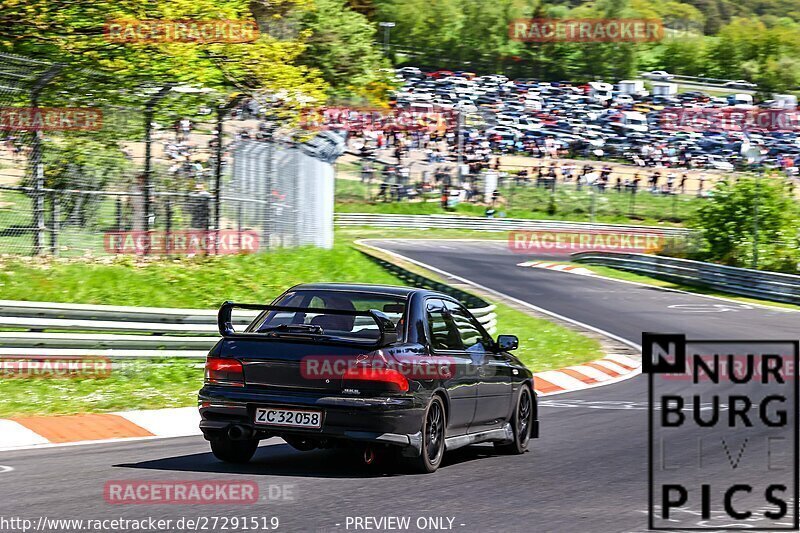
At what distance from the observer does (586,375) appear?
17297 millimetres

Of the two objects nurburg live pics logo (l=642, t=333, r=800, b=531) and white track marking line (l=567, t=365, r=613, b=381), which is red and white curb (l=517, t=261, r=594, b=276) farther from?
white track marking line (l=567, t=365, r=613, b=381)

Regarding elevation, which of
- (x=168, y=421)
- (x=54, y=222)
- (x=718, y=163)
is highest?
(x=718, y=163)

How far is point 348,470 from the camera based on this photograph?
7902mm

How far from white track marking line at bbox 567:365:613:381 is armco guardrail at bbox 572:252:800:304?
15.3 metres

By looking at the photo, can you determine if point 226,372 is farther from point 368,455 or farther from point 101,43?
point 101,43

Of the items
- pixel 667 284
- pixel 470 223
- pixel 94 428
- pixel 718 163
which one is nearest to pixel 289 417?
pixel 94 428

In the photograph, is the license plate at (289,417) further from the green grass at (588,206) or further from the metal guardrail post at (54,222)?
Answer: the green grass at (588,206)

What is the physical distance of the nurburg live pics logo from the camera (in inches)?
260

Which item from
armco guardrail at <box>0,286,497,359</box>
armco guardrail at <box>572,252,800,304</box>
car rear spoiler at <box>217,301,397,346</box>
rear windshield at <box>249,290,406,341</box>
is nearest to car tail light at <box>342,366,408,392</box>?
car rear spoiler at <box>217,301,397,346</box>

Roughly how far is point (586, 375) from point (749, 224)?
22.4 metres

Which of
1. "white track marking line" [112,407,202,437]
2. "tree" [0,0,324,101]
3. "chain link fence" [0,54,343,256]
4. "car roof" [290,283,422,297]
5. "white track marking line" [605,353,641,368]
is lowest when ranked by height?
"white track marking line" [605,353,641,368]

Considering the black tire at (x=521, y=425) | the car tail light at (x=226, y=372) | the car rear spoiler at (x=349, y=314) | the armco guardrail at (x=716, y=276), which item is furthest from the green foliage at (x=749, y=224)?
the car tail light at (x=226, y=372)

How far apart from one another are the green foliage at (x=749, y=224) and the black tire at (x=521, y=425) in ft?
93.3

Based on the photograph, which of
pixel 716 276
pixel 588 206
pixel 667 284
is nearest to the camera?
pixel 716 276
